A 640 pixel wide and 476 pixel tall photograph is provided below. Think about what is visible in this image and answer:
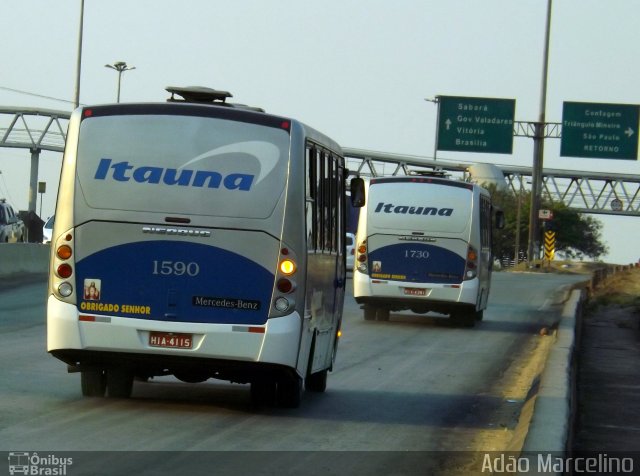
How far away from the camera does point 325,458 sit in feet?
31.9

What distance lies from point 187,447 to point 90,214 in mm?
2699

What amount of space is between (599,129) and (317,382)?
4289 centimetres

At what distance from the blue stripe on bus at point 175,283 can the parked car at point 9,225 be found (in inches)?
1176

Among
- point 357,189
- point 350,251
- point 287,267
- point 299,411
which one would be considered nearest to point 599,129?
point 350,251

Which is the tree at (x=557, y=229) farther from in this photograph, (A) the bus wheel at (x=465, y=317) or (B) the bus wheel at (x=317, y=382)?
(B) the bus wheel at (x=317, y=382)

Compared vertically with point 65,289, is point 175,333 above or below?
below

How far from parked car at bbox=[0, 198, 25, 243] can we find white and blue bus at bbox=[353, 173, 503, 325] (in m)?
17.3

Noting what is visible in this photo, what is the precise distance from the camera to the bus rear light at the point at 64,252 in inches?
457

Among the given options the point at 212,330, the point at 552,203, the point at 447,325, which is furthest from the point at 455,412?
the point at 552,203

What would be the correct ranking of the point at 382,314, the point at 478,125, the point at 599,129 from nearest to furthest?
the point at 382,314 < the point at 599,129 < the point at 478,125

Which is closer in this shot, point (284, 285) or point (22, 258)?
point (284, 285)

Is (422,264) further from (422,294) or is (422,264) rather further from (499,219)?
(499,219)

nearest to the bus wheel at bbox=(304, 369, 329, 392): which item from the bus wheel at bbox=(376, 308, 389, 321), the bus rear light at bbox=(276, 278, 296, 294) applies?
the bus rear light at bbox=(276, 278, 296, 294)

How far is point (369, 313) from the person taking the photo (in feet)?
91.7
